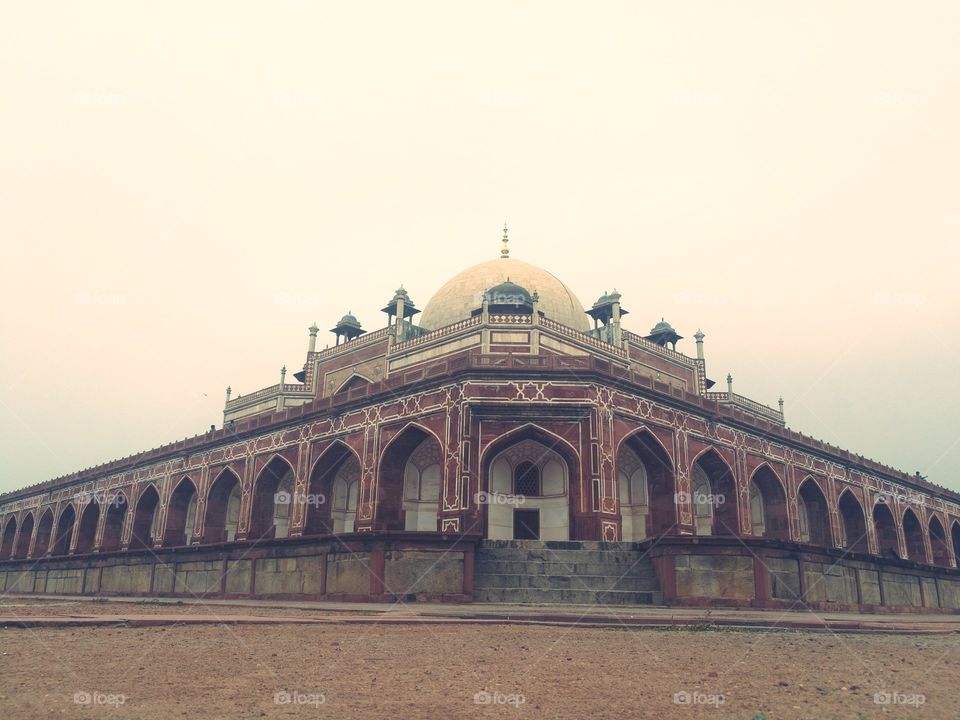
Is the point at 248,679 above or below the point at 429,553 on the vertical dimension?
below

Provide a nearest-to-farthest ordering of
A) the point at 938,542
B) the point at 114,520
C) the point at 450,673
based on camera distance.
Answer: the point at 450,673 < the point at 114,520 < the point at 938,542

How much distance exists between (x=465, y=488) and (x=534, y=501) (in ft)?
13.8

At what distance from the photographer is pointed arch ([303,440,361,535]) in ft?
94.5

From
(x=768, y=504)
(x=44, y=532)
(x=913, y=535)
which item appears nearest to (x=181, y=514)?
(x=44, y=532)

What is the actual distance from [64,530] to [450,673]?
44.6m

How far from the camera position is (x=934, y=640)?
411 inches

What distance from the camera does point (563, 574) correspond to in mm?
18859

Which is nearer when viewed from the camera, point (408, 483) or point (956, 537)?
point (408, 483)

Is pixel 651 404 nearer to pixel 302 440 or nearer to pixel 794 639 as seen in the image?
pixel 302 440

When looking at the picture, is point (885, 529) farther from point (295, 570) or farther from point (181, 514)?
point (181, 514)

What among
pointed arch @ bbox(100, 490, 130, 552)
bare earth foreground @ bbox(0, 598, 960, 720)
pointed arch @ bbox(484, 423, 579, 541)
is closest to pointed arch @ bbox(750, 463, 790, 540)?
pointed arch @ bbox(484, 423, 579, 541)

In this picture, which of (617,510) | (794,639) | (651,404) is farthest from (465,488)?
(794,639)

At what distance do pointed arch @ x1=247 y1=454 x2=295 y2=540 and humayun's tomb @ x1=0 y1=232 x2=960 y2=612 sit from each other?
0.29 feet

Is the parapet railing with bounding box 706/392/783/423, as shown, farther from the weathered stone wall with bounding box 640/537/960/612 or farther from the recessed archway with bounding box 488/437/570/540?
the weathered stone wall with bounding box 640/537/960/612
